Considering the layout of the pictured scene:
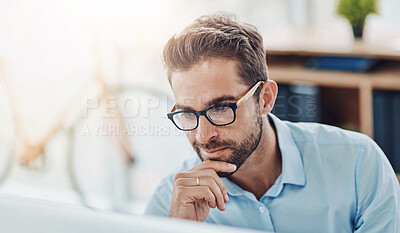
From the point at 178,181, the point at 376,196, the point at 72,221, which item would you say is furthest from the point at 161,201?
the point at 72,221

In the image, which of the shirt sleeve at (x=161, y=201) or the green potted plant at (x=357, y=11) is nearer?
the shirt sleeve at (x=161, y=201)

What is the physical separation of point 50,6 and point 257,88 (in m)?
1.33

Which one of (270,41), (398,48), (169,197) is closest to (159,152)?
(270,41)

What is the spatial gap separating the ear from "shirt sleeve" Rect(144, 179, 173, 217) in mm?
222

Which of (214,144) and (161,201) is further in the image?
(161,201)

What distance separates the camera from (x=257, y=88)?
84 cm

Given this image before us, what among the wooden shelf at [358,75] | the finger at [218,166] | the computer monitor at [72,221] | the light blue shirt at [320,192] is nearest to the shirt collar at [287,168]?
the light blue shirt at [320,192]

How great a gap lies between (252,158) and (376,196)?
0.20 m

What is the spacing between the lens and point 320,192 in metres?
0.90

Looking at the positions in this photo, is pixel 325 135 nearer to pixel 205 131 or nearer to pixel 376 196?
pixel 376 196

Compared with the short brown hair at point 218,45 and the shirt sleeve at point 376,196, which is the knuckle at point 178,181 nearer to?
the short brown hair at point 218,45

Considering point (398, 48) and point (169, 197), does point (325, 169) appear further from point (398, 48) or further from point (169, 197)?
point (398, 48)

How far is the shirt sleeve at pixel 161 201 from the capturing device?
0.96 meters

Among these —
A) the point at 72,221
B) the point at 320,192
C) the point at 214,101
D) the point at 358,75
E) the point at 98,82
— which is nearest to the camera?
the point at 72,221
